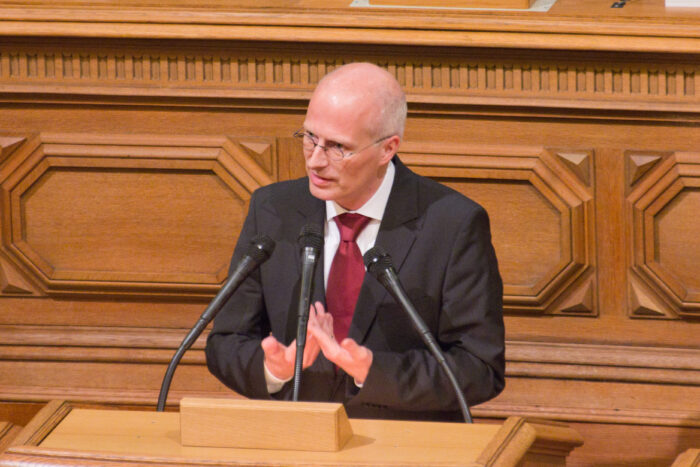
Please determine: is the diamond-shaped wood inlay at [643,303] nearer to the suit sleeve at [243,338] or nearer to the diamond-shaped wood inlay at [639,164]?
the diamond-shaped wood inlay at [639,164]

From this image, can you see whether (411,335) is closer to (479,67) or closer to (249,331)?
(249,331)

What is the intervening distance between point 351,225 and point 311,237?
0.36m

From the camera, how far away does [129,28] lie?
409 centimetres

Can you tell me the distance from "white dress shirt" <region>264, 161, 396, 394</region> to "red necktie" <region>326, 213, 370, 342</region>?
1 centimetres

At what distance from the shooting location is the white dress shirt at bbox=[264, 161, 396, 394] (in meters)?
3.00

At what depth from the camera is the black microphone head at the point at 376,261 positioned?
2.57 metres

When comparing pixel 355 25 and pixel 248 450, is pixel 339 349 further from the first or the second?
pixel 355 25

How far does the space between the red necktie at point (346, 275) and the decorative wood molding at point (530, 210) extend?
3.67 ft

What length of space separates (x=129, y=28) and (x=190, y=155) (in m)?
0.44

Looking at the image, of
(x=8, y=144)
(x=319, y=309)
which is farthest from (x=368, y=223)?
(x=8, y=144)

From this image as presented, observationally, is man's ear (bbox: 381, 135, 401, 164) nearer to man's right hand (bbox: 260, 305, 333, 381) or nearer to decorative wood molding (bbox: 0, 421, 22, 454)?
man's right hand (bbox: 260, 305, 333, 381)

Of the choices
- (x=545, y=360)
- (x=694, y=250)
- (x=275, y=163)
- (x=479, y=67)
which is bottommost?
(x=545, y=360)

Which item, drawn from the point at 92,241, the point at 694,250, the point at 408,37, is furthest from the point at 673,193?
the point at 92,241

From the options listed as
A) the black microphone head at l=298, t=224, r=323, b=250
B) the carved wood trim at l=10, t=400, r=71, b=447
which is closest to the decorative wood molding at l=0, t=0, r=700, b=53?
the black microphone head at l=298, t=224, r=323, b=250
